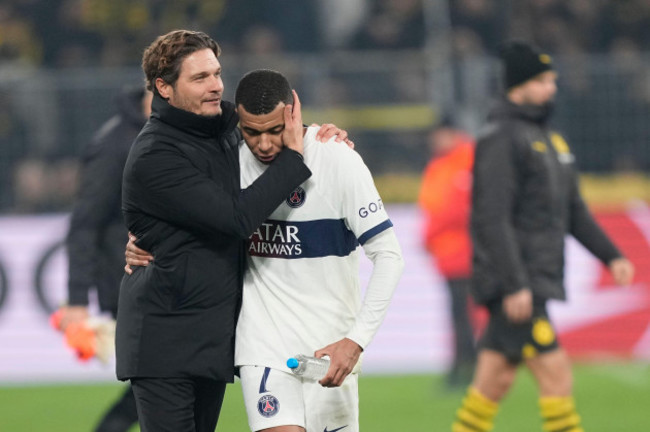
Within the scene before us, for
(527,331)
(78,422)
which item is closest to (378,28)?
(78,422)

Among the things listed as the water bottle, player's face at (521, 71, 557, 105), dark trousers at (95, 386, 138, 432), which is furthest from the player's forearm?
player's face at (521, 71, 557, 105)

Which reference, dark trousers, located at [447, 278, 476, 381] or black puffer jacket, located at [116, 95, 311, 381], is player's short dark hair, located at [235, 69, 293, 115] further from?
dark trousers, located at [447, 278, 476, 381]

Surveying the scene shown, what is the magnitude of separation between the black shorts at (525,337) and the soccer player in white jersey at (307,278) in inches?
76.8

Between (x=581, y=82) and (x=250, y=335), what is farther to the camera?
(x=581, y=82)

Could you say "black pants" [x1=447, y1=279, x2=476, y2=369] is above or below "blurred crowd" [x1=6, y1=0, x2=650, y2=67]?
below

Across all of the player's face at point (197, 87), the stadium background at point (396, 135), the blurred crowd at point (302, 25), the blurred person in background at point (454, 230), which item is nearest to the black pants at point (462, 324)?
the blurred person in background at point (454, 230)

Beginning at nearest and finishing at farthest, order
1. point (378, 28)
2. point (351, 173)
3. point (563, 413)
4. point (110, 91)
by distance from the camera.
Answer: point (351, 173) < point (563, 413) < point (110, 91) < point (378, 28)

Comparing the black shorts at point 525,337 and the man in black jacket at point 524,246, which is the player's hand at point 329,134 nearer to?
the man in black jacket at point 524,246

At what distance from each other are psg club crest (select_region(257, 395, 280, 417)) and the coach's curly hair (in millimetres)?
1196

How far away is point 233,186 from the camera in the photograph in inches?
184

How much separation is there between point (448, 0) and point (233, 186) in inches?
403

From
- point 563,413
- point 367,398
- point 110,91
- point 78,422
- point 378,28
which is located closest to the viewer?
point 563,413

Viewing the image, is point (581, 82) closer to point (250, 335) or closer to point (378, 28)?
point (378, 28)

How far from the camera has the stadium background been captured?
11719mm
